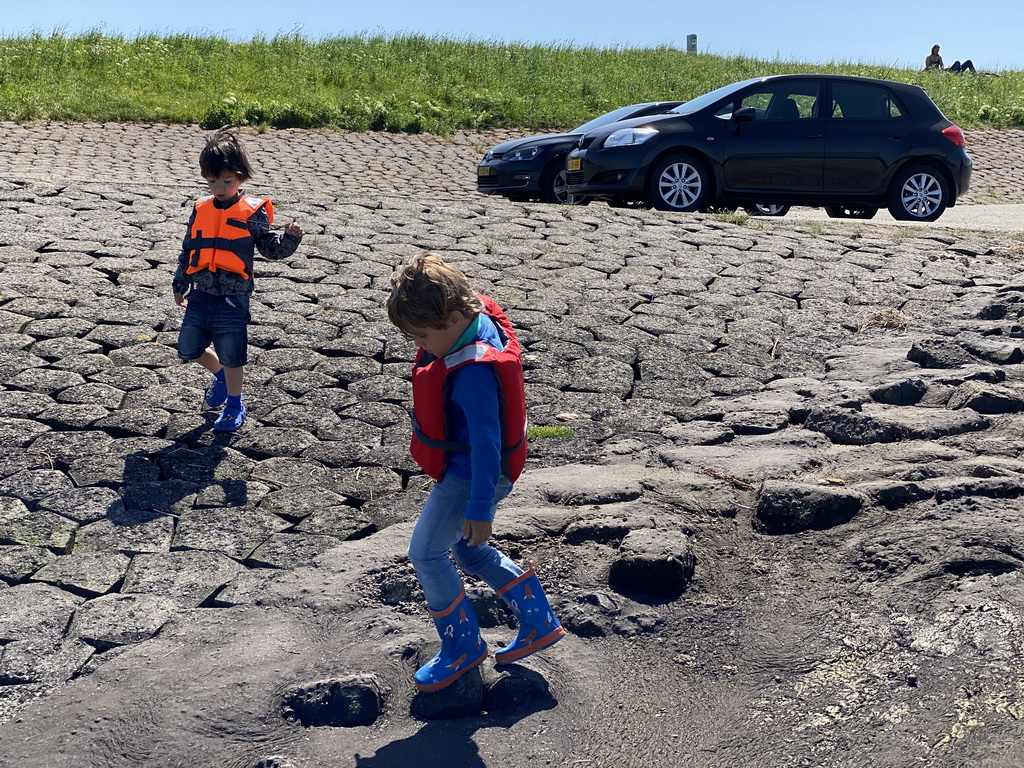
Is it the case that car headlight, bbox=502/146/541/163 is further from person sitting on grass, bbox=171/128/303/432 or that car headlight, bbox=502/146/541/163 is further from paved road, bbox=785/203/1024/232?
person sitting on grass, bbox=171/128/303/432

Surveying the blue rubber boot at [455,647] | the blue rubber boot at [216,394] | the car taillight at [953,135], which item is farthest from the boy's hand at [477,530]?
the car taillight at [953,135]

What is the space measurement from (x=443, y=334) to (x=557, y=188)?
1019 cm

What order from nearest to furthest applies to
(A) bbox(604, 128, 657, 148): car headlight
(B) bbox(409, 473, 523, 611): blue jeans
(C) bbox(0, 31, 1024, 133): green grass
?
(B) bbox(409, 473, 523, 611): blue jeans → (A) bbox(604, 128, 657, 148): car headlight → (C) bbox(0, 31, 1024, 133): green grass

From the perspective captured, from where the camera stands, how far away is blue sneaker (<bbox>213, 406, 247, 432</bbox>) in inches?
220

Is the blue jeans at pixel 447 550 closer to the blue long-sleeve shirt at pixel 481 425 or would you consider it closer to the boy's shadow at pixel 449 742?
the blue long-sleeve shirt at pixel 481 425

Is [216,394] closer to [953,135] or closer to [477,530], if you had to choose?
[477,530]

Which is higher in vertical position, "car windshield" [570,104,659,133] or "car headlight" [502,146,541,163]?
"car windshield" [570,104,659,133]

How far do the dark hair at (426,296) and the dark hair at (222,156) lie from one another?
8.22ft

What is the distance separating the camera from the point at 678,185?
437 inches

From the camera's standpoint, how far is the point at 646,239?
9484 mm

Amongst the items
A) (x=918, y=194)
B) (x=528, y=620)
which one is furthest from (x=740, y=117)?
(x=528, y=620)

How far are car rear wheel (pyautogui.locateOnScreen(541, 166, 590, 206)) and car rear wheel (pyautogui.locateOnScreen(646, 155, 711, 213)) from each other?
197 centimetres

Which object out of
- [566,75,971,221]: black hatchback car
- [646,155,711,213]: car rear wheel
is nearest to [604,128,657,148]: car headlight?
[566,75,971,221]: black hatchback car

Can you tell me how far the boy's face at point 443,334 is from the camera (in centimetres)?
315
